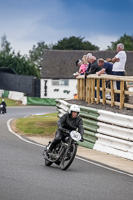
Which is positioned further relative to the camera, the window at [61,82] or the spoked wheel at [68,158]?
the window at [61,82]

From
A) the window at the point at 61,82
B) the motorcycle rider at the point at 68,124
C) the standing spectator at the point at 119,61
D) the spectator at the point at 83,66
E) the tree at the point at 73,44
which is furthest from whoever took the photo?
the tree at the point at 73,44

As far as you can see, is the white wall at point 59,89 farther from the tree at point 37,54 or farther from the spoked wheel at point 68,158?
the tree at point 37,54

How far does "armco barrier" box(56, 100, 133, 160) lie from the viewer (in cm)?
1516

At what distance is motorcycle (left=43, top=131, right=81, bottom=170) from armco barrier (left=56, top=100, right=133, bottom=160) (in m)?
2.79

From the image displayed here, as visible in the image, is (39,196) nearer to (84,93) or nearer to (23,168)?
(23,168)

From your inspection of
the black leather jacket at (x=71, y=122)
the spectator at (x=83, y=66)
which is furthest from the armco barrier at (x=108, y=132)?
the black leather jacket at (x=71, y=122)

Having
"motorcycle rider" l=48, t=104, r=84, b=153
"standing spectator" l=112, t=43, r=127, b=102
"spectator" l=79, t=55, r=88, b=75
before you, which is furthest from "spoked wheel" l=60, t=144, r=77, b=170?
"spectator" l=79, t=55, r=88, b=75

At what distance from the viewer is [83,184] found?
33.3 feet

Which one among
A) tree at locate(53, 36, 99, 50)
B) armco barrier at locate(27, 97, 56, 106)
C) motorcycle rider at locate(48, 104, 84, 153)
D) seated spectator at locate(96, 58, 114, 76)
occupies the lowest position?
armco barrier at locate(27, 97, 56, 106)

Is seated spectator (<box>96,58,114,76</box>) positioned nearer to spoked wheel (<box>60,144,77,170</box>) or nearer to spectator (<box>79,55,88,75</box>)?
spectator (<box>79,55,88,75</box>)

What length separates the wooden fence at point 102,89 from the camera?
16.2 m

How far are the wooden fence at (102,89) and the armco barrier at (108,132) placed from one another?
24.0 inches

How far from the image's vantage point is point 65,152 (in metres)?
12.3

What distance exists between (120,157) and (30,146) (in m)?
3.30
